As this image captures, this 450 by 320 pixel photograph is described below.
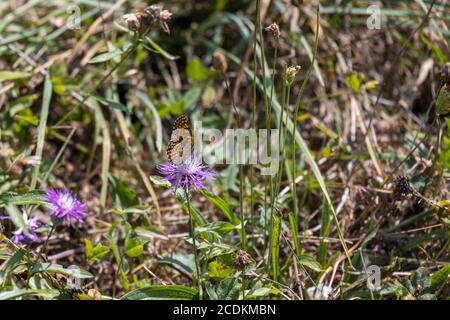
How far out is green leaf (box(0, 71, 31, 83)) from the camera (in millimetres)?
1872

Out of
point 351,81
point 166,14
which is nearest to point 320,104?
point 351,81

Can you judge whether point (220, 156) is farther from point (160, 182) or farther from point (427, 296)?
point (427, 296)

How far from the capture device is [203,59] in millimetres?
2393

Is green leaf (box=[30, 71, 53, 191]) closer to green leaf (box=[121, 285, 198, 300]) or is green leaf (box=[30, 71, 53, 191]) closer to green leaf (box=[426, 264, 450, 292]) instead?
green leaf (box=[121, 285, 198, 300])

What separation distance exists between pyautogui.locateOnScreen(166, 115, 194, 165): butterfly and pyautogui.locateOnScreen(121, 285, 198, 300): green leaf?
27 cm

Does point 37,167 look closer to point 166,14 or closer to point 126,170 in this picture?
point 126,170

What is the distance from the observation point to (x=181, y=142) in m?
1.27

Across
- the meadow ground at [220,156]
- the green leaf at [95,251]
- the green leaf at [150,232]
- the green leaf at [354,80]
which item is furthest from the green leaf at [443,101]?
the green leaf at [95,251]

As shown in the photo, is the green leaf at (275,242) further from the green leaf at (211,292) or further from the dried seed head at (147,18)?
the dried seed head at (147,18)

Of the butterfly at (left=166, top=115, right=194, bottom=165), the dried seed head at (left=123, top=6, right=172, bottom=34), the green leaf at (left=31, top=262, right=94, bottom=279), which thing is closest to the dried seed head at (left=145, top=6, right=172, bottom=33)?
the dried seed head at (left=123, top=6, right=172, bottom=34)

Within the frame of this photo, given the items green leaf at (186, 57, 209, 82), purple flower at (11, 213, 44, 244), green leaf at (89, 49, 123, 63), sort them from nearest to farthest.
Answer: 1. purple flower at (11, 213, 44, 244)
2. green leaf at (89, 49, 123, 63)
3. green leaf at (186, 57, 209, 82)

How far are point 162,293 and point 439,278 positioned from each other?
23.6 inches

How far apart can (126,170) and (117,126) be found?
0.46ft

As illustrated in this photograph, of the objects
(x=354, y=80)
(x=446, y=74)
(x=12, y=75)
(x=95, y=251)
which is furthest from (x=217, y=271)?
(x=12, y=75)
